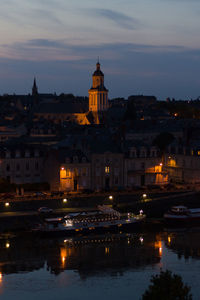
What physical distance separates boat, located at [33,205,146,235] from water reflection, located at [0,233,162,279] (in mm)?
1092

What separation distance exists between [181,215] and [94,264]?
591 inches

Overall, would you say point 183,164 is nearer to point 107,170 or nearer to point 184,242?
point 107,170

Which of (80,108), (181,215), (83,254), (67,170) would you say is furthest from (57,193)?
(80,108)

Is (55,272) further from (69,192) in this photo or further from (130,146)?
(130,146)

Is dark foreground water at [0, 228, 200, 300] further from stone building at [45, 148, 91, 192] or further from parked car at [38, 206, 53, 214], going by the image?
stone building at [45, 148, 91, 192]

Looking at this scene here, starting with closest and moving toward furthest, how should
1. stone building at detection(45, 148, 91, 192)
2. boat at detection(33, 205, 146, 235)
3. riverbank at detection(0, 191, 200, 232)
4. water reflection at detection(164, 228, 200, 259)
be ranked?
water reflection at detection(164, 228, 200, 259) < boat at detection(33, 205, 146, 235) < riverbank at detection(0, 191, 200, 232) < stone building at detection(45, 148, 91, 192)

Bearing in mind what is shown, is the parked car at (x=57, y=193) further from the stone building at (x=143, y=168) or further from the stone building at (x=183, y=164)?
the stone building at (x=183, y=164)

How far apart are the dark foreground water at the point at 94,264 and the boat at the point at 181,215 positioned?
278cm

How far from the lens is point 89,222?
Answer: 50.5m

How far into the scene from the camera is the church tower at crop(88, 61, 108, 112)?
15625 centimetres

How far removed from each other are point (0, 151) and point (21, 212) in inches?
489

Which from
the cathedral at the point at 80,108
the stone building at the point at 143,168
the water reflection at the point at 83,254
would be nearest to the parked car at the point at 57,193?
the stone building at the point at 143,168

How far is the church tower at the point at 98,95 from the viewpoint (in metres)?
156

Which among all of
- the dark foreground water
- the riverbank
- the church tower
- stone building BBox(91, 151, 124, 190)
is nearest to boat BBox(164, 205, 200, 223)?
the riverbank
